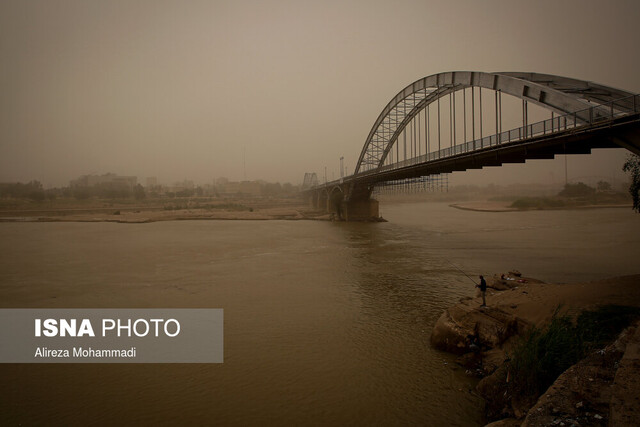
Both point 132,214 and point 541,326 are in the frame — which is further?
point 132,214

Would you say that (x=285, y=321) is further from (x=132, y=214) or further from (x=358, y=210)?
(x=132, y=214)

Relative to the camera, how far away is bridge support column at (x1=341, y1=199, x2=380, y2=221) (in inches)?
2059

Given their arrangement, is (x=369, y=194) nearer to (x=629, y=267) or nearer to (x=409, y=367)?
(x=629, y=267)

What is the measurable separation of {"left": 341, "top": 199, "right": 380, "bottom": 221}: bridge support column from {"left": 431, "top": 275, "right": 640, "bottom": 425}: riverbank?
131 ft

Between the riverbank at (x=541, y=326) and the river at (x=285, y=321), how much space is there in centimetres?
47

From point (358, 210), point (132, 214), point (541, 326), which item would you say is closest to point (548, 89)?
point (541, 326)

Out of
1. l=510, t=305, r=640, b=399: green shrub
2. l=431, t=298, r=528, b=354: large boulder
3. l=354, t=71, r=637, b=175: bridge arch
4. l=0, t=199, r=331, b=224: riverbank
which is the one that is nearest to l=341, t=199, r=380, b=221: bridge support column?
l=0, t=199, r=331, b=224: riverbank

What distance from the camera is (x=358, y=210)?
173 feet

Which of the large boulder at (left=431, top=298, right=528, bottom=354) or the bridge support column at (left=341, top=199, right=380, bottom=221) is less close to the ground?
the bridge support column at (left=341, top=199, right=380, bottom=221)

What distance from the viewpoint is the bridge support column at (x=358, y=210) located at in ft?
172

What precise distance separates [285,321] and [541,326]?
6423 millimetres

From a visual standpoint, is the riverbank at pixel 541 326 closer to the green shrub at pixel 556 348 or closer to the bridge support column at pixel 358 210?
the green shrub at pixel 556 348

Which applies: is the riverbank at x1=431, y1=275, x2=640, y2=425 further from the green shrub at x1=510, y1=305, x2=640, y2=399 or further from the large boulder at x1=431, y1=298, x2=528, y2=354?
the green shrub at x1=510, y1=305, x2=640, y2=399

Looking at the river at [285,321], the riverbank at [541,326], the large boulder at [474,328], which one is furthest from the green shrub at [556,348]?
the river at [285,321]
